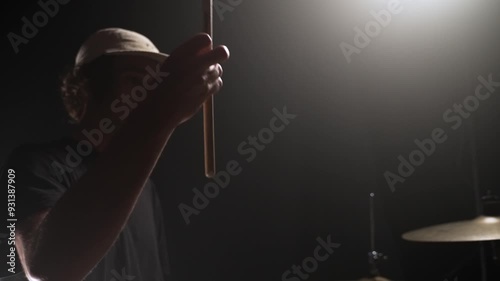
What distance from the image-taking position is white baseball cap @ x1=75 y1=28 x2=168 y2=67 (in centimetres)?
77

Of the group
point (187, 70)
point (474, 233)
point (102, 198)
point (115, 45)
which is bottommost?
point (474, 233)

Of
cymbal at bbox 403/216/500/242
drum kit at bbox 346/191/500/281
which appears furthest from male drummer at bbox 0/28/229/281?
cymbal at bbox 403/216/500/242

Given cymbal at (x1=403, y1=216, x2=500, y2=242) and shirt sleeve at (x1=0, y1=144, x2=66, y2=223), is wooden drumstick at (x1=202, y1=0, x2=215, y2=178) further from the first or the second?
cymbal at (x1=403, y1=216, x2=500, y2=242)

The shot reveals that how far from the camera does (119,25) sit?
2.90 ft

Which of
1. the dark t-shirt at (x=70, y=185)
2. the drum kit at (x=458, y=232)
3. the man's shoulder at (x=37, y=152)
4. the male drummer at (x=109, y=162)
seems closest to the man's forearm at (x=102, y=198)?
the male drummer at (x=109, y=162)

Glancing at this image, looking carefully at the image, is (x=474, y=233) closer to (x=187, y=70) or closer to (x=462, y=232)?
(x=462, y=232)

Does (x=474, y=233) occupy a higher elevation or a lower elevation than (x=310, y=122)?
lower

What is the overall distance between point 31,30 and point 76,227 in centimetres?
47

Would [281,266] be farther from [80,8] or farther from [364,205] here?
[80,8]

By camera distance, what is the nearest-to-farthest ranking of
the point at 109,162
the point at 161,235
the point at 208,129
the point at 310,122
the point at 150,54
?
the point at 109,162 → the point at 208,129 → the point at 150,54 → the point at 161,235 → the point at 310,122

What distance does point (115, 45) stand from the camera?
80 cm

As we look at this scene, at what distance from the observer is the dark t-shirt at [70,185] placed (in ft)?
2.21

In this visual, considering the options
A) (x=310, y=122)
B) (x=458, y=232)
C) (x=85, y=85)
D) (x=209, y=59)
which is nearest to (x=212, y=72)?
(x=209, y=59)

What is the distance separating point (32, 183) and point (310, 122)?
1.99 feet
